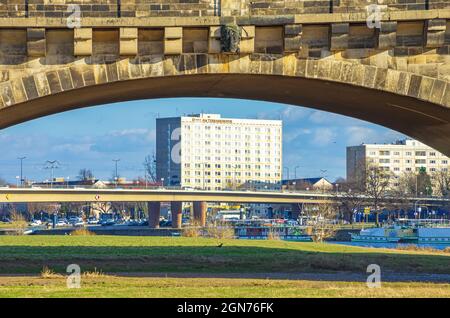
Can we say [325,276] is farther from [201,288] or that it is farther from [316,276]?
[201,288]

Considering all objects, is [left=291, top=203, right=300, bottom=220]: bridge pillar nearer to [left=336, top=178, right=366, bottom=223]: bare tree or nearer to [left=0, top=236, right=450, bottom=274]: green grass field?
[left=336, top=178, right=366, bottom=223]: bare tree

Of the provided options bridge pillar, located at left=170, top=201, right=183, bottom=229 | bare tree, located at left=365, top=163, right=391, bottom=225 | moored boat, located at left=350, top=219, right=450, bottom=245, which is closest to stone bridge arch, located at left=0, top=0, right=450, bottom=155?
moored boat, located at left=350, top=219, right=450, bottom=245

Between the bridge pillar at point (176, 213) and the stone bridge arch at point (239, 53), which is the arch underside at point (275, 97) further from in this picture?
the bridge pillar at point (176, 213)

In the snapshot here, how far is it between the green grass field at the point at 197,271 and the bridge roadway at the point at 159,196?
3070 inches

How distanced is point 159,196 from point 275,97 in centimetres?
10966

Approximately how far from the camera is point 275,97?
32469mm

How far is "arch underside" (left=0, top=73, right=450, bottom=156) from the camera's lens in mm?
27047

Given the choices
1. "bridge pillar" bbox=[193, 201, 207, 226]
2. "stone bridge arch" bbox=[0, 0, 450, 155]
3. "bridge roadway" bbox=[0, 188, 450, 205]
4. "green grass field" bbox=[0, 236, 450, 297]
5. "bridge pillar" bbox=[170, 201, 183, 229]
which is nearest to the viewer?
"green grass field" bbox=[0, 236, 450, 297]

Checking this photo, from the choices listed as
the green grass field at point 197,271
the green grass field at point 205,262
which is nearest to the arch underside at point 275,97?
the green grass field at point 197,271

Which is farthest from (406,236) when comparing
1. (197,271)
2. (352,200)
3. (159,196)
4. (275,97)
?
(275,97)

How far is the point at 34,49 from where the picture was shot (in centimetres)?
2627

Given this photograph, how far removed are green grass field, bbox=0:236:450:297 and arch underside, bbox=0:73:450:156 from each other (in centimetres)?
524
